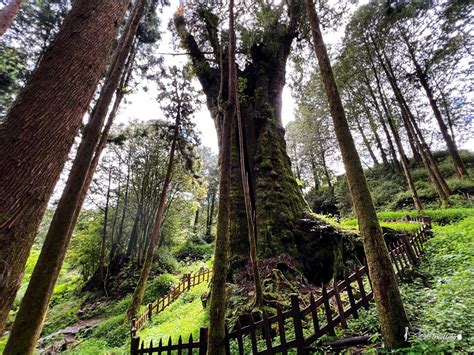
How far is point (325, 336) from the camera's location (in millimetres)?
3385

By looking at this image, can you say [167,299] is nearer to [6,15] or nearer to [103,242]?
[103,242]

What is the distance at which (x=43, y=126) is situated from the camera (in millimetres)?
1736

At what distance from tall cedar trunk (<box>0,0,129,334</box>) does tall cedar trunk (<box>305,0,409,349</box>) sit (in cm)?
312

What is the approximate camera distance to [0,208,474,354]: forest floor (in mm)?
2650

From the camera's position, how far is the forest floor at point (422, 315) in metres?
2.65

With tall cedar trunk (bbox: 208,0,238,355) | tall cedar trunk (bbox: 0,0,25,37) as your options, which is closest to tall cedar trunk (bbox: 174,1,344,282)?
tall cedar trunk (bbox: 208,0,238,355)

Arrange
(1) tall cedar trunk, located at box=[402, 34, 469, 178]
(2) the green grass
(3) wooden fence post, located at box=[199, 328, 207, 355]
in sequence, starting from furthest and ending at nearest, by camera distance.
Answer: (1) tall cedar trunk, located at box=[402, 34, 469, 178], (2) the green grass, (3) wooden fence post, located at box=[199, 328, 207, 355]

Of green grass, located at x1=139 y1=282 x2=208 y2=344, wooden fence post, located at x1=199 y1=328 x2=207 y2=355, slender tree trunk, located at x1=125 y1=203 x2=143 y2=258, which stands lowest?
green grass, located at x1=139 y1=282 x2=208 y2=344

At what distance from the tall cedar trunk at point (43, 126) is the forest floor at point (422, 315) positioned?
3469mm

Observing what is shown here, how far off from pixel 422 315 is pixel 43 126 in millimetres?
4732

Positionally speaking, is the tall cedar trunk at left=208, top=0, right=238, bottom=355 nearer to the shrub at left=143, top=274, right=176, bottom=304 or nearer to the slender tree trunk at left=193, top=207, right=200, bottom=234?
the shrub at left=143, top=274, right=176, bottom=304

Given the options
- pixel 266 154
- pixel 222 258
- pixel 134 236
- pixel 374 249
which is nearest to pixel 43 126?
pixel 222 258

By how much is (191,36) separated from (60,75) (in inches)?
373

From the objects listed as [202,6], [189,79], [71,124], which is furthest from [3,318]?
[189,79]
